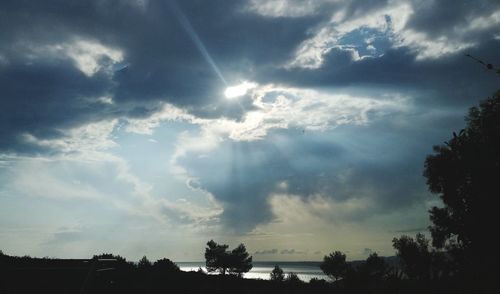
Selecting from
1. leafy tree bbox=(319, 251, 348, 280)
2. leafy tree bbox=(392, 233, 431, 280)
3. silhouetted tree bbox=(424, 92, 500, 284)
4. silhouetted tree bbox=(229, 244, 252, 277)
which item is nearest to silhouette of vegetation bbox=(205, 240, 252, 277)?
silhouetted tree bbox=(229, 244, 252, 277)

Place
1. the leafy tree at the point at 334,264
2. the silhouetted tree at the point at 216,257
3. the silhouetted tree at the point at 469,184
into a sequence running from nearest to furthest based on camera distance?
the silhouetted tree at the point at 469,184, the leafy tree at the point at 334,264, the silhouetted tree at the point at 216,257

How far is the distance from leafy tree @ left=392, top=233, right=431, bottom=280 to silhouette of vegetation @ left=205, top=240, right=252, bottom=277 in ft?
150

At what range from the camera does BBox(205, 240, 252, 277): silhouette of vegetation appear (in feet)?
309

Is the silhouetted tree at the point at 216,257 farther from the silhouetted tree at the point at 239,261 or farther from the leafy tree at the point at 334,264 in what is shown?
the leafy tree at the point at 334,264

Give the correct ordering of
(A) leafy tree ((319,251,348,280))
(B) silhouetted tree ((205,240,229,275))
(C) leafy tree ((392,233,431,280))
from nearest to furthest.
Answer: (C) leafy tree ((392,233,431,280))
(A) leafy tree ((319,251,348,280))
(B) silhouetted tree ((205,240,229,275))

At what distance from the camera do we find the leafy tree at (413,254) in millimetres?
56375

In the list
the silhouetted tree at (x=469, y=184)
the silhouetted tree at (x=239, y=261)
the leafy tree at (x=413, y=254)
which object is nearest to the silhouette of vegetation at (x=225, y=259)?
the silhouetted tree at (x=239, y=261)

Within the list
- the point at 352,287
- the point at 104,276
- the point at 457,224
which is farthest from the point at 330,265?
the point at 104,276

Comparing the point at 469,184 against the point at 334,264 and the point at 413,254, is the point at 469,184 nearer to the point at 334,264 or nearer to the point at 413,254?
the point at 413,254

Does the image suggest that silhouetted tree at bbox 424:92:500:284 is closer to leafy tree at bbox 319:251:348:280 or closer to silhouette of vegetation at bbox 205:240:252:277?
leafy tree at bbox 319:251:348:280

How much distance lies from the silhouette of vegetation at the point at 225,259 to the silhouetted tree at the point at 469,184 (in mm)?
59310

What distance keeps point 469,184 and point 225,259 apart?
67156mm

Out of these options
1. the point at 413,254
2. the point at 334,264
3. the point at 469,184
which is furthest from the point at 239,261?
the point at 469,184

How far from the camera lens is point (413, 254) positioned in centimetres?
5831
